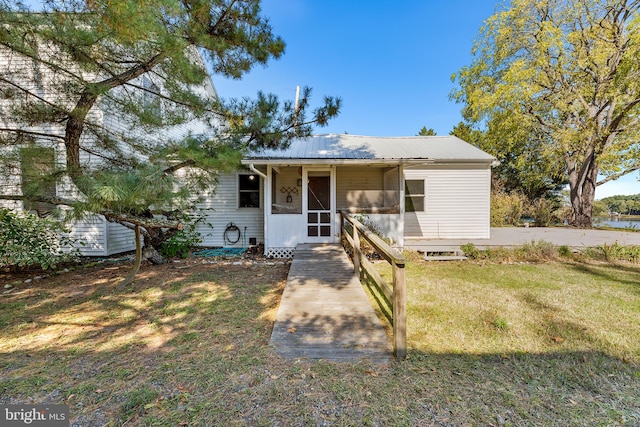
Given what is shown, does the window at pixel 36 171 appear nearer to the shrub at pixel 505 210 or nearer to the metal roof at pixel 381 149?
the metal roof at pixel 381 149

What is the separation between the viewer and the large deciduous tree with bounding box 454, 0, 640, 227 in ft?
41.3

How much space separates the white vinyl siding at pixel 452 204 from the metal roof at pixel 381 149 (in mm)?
532

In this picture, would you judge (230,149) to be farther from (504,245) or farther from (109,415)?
(504,245)

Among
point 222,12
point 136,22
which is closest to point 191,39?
point 222,12

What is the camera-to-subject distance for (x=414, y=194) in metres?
9.74

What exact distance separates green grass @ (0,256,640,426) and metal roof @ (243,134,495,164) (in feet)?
16.2

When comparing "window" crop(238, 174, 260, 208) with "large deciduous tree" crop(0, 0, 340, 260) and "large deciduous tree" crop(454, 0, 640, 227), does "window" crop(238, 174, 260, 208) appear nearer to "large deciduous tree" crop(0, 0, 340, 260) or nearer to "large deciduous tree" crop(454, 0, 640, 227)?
"large deciduous tree" crop(0, 0, 340, 260)

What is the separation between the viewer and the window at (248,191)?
9438 millimetres

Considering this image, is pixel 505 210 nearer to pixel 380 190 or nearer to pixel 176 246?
pixel 380 190

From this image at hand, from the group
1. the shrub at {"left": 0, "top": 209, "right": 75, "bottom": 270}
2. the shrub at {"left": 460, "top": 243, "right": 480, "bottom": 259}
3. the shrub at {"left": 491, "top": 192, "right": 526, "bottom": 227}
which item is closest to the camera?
the shrub at {"left": 0, "top": 209, "right": 75, "bottom": 270}

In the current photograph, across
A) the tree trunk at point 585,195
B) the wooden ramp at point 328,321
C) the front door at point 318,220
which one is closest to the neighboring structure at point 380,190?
the front door at point 318,220

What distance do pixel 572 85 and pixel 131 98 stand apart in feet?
62.9

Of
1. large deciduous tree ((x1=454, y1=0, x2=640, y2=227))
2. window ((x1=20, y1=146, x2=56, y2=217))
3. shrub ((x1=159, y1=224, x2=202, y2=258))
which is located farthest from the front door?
large deciduous tree ((x1=454, y1=0, x2=640, y2=227))

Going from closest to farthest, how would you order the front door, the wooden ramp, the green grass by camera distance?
the green grass, the wooden ramp, the front door
